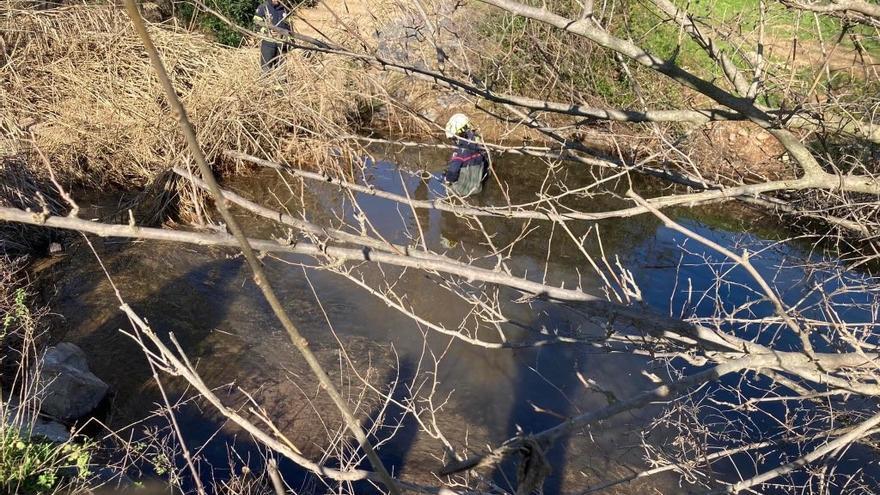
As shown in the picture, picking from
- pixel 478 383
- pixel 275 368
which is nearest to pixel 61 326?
pixel 275 368

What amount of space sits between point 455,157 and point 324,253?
722 centimetres

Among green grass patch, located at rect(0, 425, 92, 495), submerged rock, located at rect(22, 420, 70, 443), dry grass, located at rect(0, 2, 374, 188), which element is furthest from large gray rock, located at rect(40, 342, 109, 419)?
dry grass, located at rect(0, 2, 374, 188)

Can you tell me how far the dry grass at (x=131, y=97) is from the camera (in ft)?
28.2

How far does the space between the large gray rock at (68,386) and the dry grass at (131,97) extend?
349cm

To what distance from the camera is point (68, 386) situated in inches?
199

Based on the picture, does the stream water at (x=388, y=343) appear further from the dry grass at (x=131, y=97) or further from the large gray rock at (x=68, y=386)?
the dry grass at (x=131, y=97)

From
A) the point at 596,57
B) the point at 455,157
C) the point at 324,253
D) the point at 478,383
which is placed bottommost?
the point at 478,383

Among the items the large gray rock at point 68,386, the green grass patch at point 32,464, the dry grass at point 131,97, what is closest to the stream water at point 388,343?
the large gray rock at point 68,386

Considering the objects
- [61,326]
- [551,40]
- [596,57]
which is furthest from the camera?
[596,57]

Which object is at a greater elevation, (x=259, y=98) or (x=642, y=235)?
(x=259, y=98)

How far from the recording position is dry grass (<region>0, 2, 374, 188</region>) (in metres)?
8.61

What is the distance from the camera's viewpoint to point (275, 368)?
5.88 meters

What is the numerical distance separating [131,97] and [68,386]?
5344 mm

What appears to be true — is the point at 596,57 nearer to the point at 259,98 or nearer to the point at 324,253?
the point at 259,98
